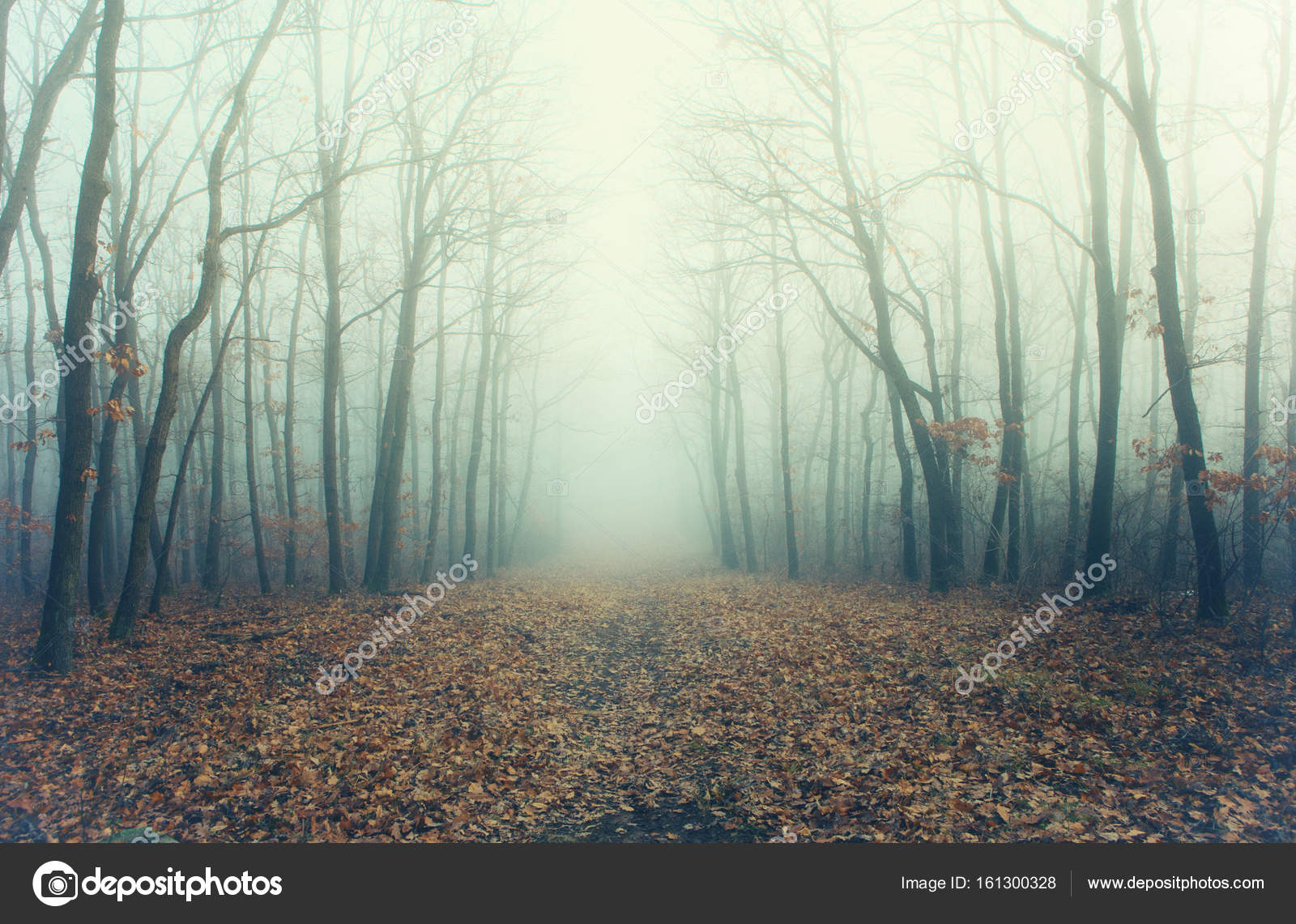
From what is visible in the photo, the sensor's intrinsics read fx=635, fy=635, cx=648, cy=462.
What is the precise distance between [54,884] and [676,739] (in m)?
5.18

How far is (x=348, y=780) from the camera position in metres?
5.73

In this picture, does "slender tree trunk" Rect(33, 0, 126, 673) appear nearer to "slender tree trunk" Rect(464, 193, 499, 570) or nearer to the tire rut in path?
the tire rut in path

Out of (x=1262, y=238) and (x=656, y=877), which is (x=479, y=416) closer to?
(x=656, y=877)

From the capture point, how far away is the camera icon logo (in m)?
4.49

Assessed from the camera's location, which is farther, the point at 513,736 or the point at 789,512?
the point at 789,512

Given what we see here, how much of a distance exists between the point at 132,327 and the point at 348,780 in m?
12.6

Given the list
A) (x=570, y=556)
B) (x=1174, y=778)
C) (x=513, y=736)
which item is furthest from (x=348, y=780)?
(x=570, y=556)

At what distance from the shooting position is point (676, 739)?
7004mm

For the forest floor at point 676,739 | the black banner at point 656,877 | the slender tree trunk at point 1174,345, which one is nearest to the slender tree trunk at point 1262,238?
the slender tree trunk at point 1174,345

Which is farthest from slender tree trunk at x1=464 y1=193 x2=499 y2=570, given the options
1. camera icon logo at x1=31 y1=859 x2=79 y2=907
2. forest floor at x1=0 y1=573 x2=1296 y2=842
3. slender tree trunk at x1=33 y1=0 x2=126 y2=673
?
camera icon logo at x1=31 y1=859 x2=79 y2=907

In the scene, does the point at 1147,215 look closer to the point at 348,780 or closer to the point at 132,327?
the point at 348,780

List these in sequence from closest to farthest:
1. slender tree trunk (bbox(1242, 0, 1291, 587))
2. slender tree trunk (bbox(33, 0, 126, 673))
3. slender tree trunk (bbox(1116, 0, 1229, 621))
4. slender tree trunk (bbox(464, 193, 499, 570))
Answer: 1. slender tree trunk (bbox(33, 0, 126, 673))
2. slender tree trunk (bbox(1116, 0, 1229, 621))
3. slender tree trunk (bbox(1242, 0, 1291, 587))
4. slender tree trunk (bbox(464, 193, 499, 570))

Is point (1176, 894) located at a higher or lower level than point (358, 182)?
lower

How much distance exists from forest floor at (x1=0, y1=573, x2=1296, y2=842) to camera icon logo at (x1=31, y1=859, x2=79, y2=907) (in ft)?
0.85
